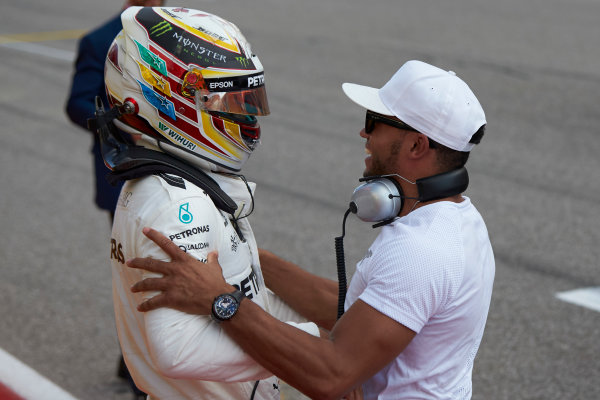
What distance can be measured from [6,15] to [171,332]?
1650 centimetres

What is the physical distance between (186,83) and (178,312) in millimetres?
800

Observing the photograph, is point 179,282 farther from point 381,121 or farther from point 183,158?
point 381,121

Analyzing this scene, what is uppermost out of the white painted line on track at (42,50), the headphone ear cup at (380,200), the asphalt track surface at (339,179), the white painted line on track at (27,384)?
the headphone ear cup at (380,200)

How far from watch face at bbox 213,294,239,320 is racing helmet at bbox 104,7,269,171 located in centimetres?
58

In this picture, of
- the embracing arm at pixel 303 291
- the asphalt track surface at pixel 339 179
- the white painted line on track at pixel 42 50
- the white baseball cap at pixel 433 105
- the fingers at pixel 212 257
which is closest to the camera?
the fingers at pixel 212 257

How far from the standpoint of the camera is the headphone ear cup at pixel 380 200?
2896 millimetres

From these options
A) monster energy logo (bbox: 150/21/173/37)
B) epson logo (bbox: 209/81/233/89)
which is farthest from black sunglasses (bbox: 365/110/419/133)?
monster energy logo (bbox: 150/21/173/37)

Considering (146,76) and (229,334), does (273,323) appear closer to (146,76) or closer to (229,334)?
(229,334)

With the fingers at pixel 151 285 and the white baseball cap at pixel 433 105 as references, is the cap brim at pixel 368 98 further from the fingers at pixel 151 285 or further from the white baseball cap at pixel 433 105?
the fingers at pixel 151 285

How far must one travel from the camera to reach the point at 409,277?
2.61 meters

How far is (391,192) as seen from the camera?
2.91 metres

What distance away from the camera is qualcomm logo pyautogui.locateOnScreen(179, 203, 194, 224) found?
2670 mm

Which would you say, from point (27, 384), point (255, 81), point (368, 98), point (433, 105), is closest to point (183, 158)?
point (255, 81)

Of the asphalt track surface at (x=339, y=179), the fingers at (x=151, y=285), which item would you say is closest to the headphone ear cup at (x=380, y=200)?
the fingers at (x=151, y=285)
